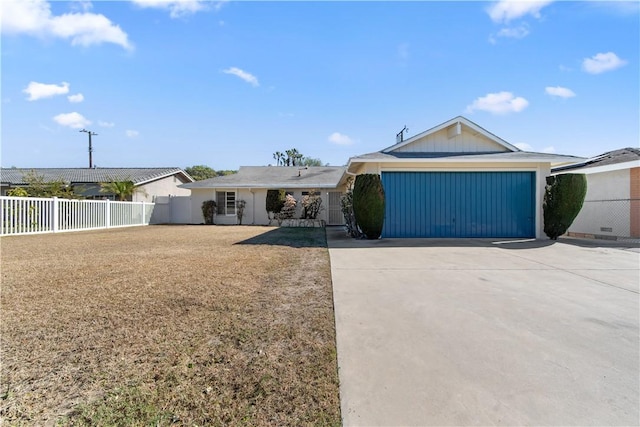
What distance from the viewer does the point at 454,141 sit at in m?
12.0

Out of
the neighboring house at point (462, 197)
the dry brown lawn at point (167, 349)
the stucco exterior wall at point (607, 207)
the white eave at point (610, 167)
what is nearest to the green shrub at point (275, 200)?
the neighboring house at point (462, 197)

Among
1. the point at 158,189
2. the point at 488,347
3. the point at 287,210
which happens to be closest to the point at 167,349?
the point at 488,347

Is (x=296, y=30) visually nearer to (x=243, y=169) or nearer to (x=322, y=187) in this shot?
(x=322, y=187)

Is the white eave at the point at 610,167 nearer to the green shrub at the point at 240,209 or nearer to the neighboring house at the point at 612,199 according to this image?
the neighboring house at the point at 612,199

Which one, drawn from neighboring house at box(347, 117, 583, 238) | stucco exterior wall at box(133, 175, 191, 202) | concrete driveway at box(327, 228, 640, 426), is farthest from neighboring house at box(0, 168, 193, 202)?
concrete driveway at box(327, 228, 640, 426)

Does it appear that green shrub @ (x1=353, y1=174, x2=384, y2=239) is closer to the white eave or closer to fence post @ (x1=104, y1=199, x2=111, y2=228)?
the white eave

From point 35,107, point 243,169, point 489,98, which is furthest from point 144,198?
point 489,98

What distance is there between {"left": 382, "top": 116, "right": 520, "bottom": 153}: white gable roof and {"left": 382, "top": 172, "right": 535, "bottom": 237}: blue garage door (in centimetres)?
116

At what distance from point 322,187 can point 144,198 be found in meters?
13.3

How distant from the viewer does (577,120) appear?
11.9m

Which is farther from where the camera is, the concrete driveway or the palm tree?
the palm tree

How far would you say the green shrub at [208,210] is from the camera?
19.4 meters

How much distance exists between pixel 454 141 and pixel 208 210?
1432 centimetres

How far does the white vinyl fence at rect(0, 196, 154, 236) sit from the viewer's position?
1120cm
